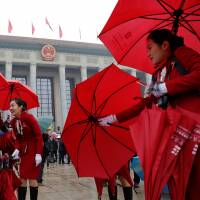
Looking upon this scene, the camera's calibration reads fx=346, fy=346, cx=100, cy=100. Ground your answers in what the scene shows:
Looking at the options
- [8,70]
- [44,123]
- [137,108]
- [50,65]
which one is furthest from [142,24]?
[50,65]

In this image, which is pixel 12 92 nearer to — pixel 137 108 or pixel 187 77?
pixel 137 108

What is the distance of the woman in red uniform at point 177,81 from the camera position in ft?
6.52

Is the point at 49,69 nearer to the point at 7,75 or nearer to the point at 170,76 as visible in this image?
the point at 7,75

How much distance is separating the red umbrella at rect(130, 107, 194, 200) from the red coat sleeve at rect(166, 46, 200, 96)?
15cm

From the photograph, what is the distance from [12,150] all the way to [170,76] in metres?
3.25

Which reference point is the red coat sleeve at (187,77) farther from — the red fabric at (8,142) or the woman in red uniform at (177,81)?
the red fabric at (8,142)

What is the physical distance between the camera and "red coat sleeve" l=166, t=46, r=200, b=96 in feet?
6.93

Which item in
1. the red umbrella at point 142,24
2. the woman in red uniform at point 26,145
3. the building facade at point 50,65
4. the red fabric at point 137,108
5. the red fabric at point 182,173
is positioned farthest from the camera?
the building facade at point 50,65

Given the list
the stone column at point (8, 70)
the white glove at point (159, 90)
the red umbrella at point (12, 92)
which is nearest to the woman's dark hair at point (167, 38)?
the white glove at point (159, 90)

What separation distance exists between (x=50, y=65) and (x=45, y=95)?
4.06 metres

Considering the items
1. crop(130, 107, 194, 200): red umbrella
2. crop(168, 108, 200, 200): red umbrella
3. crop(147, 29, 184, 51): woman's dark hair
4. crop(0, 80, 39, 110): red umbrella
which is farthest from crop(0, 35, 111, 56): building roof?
crop(168, 108, 200, 200): red umbrella

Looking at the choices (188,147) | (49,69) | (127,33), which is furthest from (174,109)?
(49,69)

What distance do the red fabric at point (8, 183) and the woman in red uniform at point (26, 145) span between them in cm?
15

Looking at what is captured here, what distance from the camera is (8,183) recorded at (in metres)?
4.59
